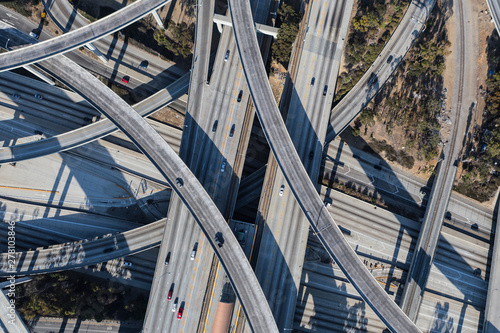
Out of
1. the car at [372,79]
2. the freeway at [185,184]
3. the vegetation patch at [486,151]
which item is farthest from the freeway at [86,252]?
the vegetation patch at [486,151]

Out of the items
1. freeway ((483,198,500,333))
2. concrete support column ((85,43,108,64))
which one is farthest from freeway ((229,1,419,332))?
concrete support column ((85,43,108,64))

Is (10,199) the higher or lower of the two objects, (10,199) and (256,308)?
the higher

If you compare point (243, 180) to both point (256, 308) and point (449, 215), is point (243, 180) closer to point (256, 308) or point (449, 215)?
point (256, 308)

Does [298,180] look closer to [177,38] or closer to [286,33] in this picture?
[286,33]

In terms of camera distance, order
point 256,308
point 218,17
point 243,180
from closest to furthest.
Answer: point 256,308 < point 218,17 < point 243,180

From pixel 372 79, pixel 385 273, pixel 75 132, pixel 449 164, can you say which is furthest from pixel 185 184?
pixel 449 164

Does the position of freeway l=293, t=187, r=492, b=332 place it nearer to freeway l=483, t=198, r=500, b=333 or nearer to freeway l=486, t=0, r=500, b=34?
freeway l=483, t=198, r=500, b=333

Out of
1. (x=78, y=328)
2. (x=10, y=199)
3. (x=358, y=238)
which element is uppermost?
(x=358, y=238)

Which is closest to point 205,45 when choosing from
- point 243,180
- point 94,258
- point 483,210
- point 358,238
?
point 243,180
